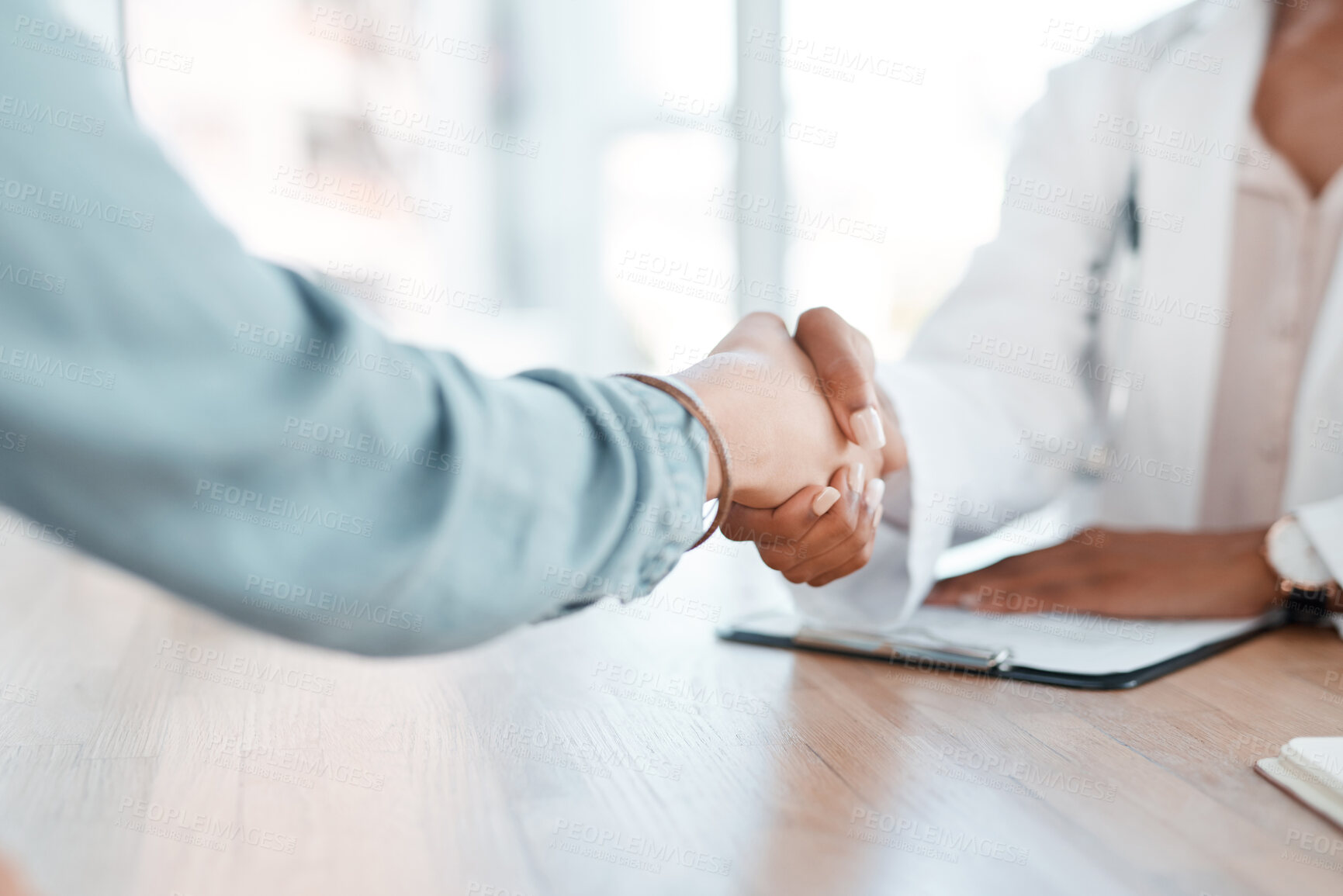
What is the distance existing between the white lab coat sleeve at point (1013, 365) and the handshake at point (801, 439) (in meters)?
0.07

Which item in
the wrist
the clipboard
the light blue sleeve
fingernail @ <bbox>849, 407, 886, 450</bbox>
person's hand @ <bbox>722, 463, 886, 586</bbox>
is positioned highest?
the light blue sleeve

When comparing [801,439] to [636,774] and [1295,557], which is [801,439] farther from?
[1295,557]

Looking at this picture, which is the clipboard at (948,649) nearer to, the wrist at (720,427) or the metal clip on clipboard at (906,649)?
the metal clip on clipboard at (906,649)

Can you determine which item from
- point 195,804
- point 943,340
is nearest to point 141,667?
point 195,804

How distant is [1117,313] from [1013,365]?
192mm

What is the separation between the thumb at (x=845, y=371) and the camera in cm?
66

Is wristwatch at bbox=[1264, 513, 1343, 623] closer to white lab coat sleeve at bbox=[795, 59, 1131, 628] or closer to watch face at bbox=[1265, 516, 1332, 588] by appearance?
watch face at bbox=[1265, 516, 1332, 588]

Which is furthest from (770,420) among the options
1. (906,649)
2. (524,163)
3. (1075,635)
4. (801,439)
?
(524,163)

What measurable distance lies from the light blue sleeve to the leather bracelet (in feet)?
0.37

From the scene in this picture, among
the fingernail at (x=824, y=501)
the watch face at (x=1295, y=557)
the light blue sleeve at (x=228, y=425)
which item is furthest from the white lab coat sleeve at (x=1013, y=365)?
the light blue sleeve at (x=228, y=425)

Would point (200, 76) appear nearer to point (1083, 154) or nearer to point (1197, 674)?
point (1083, 154)

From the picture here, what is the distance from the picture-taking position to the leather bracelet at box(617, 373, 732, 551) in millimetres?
491

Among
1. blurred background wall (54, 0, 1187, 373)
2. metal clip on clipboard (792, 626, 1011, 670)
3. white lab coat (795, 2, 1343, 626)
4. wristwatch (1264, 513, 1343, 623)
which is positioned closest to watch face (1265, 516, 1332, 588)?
wristwatch (1264, 513, 1343, 623)

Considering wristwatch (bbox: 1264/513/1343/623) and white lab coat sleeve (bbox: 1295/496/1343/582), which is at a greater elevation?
white lab coat sleeve (bbox: 1295/496/1343/582)
